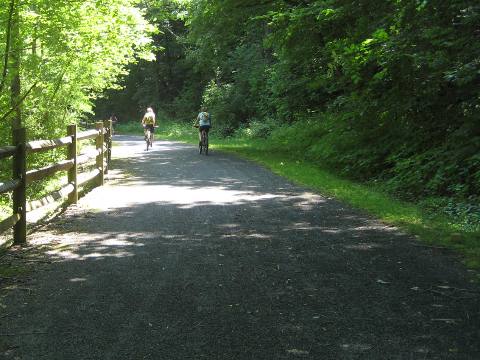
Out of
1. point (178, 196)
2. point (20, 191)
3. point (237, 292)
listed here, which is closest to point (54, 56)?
point (178, 196)

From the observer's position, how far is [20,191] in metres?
7.58

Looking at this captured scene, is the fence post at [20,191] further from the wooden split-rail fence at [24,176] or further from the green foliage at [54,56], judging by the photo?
the green foliage at [54,56]

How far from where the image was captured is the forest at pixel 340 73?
9969 mm

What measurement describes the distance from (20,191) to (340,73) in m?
12.5

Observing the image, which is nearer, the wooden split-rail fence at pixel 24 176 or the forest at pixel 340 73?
the wooden split-rail fence at pixel 24 176

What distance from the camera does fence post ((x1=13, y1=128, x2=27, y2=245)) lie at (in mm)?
7488

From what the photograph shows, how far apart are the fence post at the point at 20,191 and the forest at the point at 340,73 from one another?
415cm

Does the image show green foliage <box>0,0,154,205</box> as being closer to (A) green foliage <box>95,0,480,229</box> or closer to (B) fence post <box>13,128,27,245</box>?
(B) fence post <box>13,128,27,245</box>

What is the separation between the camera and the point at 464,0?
8656 mm

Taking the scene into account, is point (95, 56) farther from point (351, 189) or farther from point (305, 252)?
point (305, 252)

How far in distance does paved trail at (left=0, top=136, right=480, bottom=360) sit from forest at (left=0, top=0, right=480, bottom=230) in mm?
2942

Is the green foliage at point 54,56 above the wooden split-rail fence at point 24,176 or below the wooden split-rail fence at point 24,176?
above

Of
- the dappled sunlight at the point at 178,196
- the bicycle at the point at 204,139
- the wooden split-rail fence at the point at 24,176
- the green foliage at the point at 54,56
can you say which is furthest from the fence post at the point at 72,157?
the bicycle at the point at 204,139

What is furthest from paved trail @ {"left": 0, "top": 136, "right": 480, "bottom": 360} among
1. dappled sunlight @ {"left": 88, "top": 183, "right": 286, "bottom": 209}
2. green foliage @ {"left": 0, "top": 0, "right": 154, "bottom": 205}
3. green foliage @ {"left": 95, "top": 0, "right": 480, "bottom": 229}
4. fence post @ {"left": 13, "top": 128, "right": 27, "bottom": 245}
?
green foliage @ {"left": 0, "top": 0, "right": 154, "bottom": 205}
